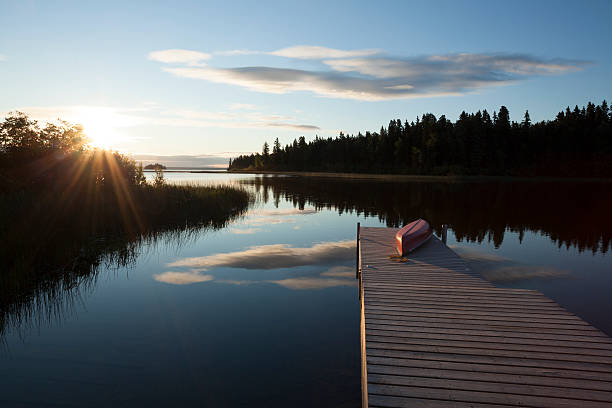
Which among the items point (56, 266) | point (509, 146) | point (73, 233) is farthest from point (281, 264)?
point (509, 146)

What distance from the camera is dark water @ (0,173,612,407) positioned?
5.97m

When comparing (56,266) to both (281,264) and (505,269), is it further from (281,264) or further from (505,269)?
(505,269)

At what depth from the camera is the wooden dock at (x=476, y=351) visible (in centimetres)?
419

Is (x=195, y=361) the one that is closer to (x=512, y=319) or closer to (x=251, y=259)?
(x=512, y=319)

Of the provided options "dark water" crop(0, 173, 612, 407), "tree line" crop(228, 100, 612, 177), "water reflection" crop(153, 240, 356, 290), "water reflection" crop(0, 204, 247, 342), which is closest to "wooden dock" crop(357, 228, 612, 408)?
"dark water" crop(0, 173, 612, 407)

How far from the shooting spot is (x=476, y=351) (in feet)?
16.9

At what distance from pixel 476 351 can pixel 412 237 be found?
8343 mm

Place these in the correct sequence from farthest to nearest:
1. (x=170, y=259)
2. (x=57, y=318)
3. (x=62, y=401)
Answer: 1. (x=170, y=259)
2. (x=57, y=318)
3. (x=62, y=401)

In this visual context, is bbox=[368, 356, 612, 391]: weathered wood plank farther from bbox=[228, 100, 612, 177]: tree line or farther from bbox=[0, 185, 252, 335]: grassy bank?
bbox=[228, 100, 612, 177]: tree line

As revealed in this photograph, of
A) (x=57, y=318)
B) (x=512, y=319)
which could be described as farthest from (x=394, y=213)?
(x=57, y=318)

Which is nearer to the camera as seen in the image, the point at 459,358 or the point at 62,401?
the point at 459,358

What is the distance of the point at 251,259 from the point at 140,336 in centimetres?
695

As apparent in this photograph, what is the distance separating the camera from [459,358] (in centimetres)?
497

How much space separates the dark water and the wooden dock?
4.44 feet
